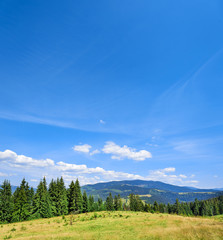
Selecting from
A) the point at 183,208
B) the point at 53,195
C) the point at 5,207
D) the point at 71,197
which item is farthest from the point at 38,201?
the point at 183,208

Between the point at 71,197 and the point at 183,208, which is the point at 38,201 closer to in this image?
the point at 71,197

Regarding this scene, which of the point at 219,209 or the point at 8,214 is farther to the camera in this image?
the point at 219,209

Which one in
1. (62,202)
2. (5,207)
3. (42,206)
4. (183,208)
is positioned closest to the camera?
(5,207)

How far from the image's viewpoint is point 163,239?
14.7 m

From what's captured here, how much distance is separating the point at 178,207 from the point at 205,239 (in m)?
132

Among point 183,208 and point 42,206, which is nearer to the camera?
point 42,206

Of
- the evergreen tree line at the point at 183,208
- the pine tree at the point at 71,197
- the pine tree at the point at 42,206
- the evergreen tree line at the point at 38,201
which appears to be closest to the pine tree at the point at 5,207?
the evergreen tree line at the point at 38,201

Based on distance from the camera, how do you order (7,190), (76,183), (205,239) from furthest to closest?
(76,183)
(7,190)
(205,239)

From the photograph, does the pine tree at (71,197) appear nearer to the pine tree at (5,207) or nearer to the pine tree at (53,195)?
the pine tree at (53,195)

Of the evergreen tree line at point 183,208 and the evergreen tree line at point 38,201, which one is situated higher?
the evergreen tree line at point 38,201

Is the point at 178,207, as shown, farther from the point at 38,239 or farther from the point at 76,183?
the point at 38,239

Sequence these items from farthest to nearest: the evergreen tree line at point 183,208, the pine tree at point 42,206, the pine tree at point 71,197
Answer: the evergreen tree line at point 183,208, the pine tree at point 71,197, the pine tree at point 42,206

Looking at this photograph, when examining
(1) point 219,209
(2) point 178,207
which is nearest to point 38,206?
(2) point 178,207

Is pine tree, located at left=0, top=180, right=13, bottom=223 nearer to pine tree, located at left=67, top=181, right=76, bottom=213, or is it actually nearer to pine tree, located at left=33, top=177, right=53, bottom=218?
pine tree, located at left=33, top=177, right=53, bottom=218
